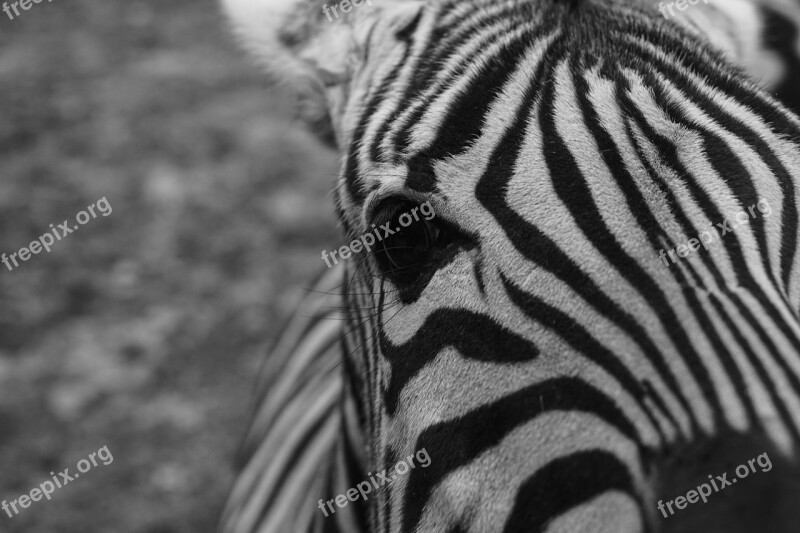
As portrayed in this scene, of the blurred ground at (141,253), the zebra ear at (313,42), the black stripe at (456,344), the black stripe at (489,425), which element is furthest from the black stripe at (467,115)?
the blurred ground at (141,253)

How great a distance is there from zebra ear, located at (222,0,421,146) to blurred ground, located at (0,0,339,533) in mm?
1868

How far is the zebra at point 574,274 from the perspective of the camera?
137 cm

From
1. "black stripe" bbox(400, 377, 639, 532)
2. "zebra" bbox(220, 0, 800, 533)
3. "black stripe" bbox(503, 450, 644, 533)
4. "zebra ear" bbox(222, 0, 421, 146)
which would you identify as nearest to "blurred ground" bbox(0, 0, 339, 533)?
"zebra ear" bbox(222, 0, 421, 146)

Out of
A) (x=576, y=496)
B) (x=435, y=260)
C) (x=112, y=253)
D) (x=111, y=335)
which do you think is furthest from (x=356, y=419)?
(x=112, y=253)

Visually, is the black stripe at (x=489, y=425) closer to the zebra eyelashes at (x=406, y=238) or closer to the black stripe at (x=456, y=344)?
the black stripe at (x=456, y=344)

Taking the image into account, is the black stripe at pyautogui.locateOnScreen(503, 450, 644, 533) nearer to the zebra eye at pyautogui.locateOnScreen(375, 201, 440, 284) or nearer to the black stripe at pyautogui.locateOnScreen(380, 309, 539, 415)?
the black stripe at pyautogui.locateOnScreen(380, 309, 539, 415)

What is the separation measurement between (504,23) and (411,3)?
0.43 meters

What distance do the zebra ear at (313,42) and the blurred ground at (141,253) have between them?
6.13ft

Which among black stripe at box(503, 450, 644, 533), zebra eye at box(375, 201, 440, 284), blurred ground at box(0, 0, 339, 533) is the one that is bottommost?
blurred ground at box(0, 0, 339, 533)

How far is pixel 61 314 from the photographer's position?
651 cm

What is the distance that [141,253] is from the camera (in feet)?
23.0

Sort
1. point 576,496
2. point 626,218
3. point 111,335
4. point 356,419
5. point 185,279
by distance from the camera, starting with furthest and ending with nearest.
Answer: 1. point 185,279
2. point 111,335
3. point 356,419
4. point 626,218
5. point 576,496

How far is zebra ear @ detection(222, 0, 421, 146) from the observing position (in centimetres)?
236

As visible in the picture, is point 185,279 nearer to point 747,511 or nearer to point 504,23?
point 504,23
